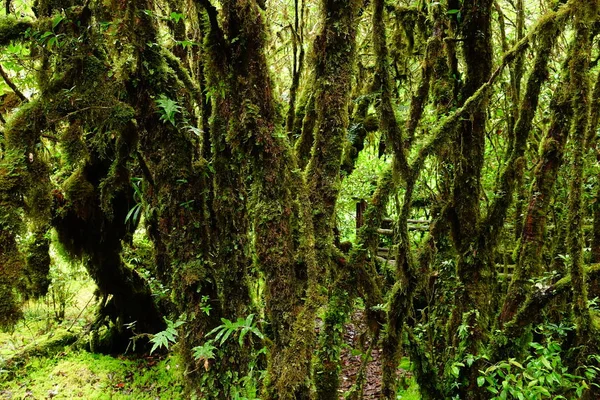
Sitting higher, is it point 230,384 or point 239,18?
point 239,18

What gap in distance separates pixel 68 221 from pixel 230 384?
3450 millimetres

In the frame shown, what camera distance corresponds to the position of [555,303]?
392 centimetres

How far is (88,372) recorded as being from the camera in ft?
20.8

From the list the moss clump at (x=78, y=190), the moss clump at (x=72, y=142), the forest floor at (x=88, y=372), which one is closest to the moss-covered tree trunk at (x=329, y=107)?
the moss clump at (x=72, y=142)

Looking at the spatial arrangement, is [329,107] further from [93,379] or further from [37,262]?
[93,379]

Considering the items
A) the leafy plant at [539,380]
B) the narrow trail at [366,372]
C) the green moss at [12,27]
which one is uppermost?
the green moss at [12,27]

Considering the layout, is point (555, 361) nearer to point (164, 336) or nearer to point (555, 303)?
point (555, 303)

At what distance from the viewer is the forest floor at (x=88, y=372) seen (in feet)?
18.9

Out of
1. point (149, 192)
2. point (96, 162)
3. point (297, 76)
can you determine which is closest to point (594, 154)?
point (297, 76)

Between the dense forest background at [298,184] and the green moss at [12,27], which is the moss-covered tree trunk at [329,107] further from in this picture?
the green moss at [12,27]

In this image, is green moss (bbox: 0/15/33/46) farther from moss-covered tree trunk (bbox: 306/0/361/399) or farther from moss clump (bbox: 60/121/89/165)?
moss-covered tree trunk (bbox: 306/0/361/399)

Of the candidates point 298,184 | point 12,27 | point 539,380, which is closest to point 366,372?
point 539,380

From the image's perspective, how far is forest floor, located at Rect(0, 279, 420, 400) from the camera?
5.77 m

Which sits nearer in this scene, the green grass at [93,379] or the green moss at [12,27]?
the green moss at [12,27]
